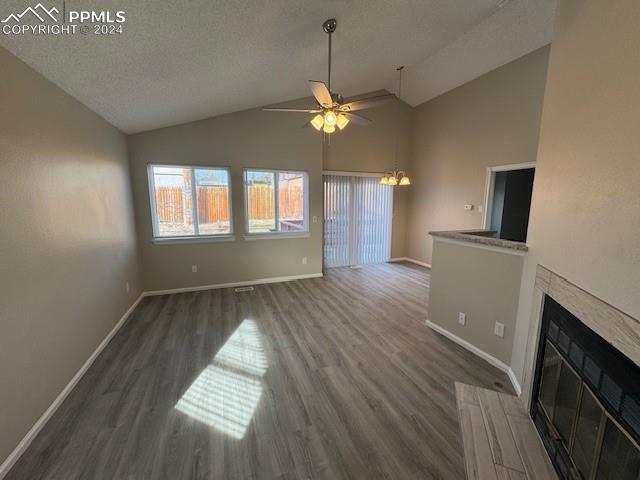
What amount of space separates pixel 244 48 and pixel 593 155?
8.45 ft

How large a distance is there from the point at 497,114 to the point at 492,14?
1.63 m

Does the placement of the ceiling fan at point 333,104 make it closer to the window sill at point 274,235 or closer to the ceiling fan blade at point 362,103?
the ceiling fan blade at point 362,103

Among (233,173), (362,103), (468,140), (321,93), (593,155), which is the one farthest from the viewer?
(468,140)

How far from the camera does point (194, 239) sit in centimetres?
426

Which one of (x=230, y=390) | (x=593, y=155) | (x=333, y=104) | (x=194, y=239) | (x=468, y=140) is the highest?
(x=468, y=140)

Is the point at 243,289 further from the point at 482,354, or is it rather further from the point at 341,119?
the point at 482,354

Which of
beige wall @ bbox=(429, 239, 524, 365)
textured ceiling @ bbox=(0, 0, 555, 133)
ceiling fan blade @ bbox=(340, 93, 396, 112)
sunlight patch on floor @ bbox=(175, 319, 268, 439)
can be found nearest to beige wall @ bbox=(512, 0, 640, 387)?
beige wall @ bbox=(429, 239, 524, 365)

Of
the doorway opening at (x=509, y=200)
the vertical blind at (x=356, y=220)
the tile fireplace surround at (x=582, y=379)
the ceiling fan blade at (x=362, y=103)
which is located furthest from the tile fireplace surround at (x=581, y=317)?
the vertical blind at (x=356, y=220)

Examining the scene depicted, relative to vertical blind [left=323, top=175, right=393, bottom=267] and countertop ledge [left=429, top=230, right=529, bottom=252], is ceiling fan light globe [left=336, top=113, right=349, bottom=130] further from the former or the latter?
vertical blind [left=323, top=175, right=393, bottom=267]

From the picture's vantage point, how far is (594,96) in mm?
1286

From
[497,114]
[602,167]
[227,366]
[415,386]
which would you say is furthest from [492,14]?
[227,366]

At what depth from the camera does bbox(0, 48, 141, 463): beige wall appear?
5.00 feet

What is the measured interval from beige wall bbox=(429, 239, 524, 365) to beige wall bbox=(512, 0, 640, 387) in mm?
448

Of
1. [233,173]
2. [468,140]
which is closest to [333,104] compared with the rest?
[233,173]
